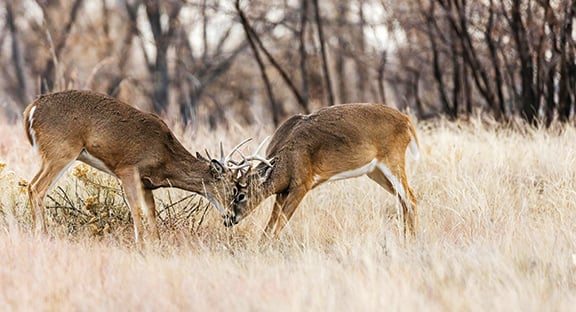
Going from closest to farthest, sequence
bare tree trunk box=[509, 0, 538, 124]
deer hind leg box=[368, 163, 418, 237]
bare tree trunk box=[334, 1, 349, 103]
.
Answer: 1. deer hind leg box=[368, 163, 418, 237]
2. bare tree trunk box=[509, 0, 538, 124]
3. bare tree trunk box=[334, 1, 349, 103]

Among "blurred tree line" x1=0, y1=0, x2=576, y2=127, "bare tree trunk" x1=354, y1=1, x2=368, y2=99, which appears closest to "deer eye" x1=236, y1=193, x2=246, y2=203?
"blurred tree line" x1=0, y1=0, x2=576, y2=127

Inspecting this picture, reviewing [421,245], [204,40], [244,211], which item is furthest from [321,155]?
[204,40]

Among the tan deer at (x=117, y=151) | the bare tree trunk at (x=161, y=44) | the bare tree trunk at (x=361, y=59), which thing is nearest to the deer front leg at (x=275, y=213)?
the tan deer at (x=117, y=151)

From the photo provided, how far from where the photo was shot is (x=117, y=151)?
695 cm

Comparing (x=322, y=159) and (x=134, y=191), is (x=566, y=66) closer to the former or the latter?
(x=322, y=159)

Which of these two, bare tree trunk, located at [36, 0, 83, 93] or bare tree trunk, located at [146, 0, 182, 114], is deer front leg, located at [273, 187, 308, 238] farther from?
bare tree trunk, located at [36, 0, 83, 93]

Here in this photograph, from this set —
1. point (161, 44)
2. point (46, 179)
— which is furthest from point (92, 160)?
point (161, 44)

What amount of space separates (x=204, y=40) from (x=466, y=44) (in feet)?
40.6

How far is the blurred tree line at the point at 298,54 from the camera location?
1311 cm

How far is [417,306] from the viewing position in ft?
14.7

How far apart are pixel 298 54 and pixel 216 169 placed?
1647cm

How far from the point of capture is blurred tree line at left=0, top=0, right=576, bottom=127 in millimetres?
13109

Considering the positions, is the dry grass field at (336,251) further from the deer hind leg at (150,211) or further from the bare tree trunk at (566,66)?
the bare tree trunk at (566,66)

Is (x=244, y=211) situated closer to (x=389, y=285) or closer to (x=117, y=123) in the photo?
(x=117, y=123)
